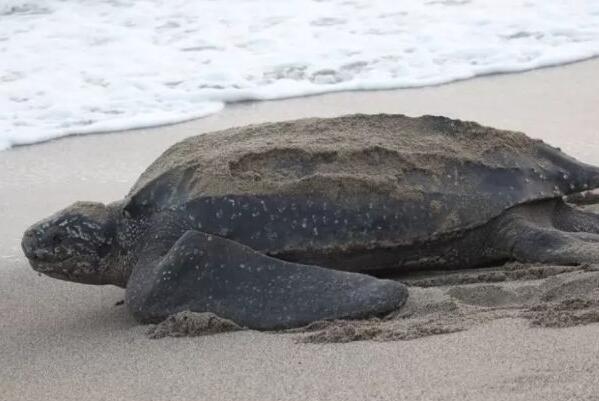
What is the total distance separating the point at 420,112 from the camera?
538 centimetres

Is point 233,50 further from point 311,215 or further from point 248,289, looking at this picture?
point 248,289

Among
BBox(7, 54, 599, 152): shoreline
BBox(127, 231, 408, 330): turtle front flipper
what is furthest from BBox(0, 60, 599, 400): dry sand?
BBox(7, 54, 599, 152): shoreline

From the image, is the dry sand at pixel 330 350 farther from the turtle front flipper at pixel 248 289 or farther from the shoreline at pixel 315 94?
the shoreline at pixel 315 94

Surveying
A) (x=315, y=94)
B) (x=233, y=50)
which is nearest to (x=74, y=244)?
(x=315, y=94)

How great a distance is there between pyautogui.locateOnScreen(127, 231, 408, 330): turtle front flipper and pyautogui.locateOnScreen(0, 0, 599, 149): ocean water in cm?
266

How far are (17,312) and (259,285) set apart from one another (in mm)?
884

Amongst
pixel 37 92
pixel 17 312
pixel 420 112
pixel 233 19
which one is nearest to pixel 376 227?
pixel 17 312

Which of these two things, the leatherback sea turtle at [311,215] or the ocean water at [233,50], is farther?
the ocean water at [233,50]

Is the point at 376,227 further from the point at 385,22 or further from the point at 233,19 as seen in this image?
the point at 233,19

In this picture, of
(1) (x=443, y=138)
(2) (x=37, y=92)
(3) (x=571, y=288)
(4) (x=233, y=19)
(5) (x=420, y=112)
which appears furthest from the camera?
(4) (x=233, y=19)

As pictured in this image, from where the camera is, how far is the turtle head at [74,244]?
309 centimetres

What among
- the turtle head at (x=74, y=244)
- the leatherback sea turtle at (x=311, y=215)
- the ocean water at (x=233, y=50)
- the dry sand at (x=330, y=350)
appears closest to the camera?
the dry sand at (x=330, y=350)

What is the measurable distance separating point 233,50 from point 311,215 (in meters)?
4.18

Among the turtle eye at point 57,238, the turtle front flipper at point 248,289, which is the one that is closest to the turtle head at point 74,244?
the turtle eye at point 57,238
